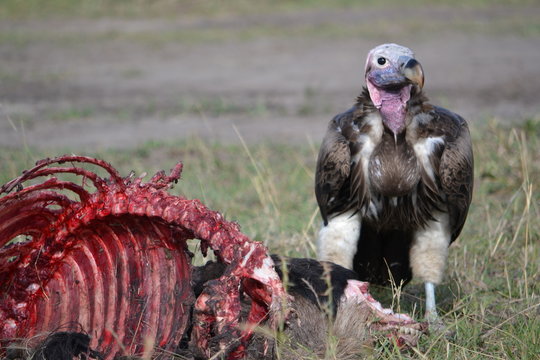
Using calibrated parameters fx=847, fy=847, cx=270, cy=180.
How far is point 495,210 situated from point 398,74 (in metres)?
2.21

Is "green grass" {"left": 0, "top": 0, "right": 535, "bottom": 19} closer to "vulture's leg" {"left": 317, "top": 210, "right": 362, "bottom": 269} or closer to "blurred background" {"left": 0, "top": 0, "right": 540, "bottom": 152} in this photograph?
"blurred background" {"left": 0, "top": 0, "right": 540, "bottom": 152}

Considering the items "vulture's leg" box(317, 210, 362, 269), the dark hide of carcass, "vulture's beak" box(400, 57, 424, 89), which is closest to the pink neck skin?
"vulture's beak" box(400, 57, 424, 89)

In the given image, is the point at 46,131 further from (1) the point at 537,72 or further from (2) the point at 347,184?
(1) the point at 537,72

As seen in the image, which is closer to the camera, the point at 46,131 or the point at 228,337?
the point at 228,337

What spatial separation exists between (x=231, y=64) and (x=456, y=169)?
32.7 ft

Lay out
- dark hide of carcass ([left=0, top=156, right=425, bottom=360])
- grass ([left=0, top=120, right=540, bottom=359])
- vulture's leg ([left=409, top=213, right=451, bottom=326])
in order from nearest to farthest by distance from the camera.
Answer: dark hide of carcass ([left=0, top=156, right=425, bottom=360]) → grass ([left=0, top=120, right=540, bottom=359]) → vulture's leg ([left=409, top=213, right=451, bottom=326])

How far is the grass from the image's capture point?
140 inches

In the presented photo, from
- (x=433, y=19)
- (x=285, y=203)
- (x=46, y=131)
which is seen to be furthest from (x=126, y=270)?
(x=433, y=19)

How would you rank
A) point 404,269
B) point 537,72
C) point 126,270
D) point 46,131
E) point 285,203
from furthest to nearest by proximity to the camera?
1. point 537,72
2. point 46,131
3. point 285,203
4. point 404,269
5. point 126,270

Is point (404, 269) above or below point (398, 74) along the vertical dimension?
below

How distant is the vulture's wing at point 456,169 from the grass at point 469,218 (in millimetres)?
414

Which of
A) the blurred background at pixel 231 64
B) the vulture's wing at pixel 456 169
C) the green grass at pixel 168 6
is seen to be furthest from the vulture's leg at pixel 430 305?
the green grass at pixel 168 6

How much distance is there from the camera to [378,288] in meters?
4.55

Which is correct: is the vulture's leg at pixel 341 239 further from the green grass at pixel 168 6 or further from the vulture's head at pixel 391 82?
the green grass at pixel 168 6
